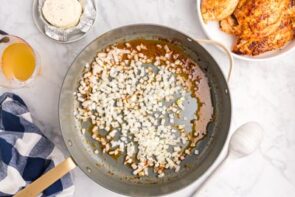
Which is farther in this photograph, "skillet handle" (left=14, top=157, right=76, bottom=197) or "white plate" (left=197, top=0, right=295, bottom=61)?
"white plate" (left=197, top=0, right=295, bottom=61)

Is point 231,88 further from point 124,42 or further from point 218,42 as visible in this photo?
point 124,42

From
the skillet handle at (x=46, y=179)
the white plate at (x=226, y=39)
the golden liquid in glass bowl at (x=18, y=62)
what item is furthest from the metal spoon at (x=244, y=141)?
the golden liquid in glass bowl at (x=18, y=62)

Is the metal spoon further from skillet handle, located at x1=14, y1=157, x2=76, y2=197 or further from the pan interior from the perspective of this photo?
skillet handle, located at x1=14, y1=157, x2=76, y2=197

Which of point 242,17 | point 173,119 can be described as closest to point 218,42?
point 242,17

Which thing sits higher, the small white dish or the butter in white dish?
the butter in white dish

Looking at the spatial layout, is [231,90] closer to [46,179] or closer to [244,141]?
[244,141]

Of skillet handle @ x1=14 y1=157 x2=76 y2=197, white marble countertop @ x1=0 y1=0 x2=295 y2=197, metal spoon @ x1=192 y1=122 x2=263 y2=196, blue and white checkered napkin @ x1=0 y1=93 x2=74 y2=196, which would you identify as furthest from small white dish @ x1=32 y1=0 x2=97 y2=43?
metal spoon @ x1=192 y1=122 x2=263 y2=196
